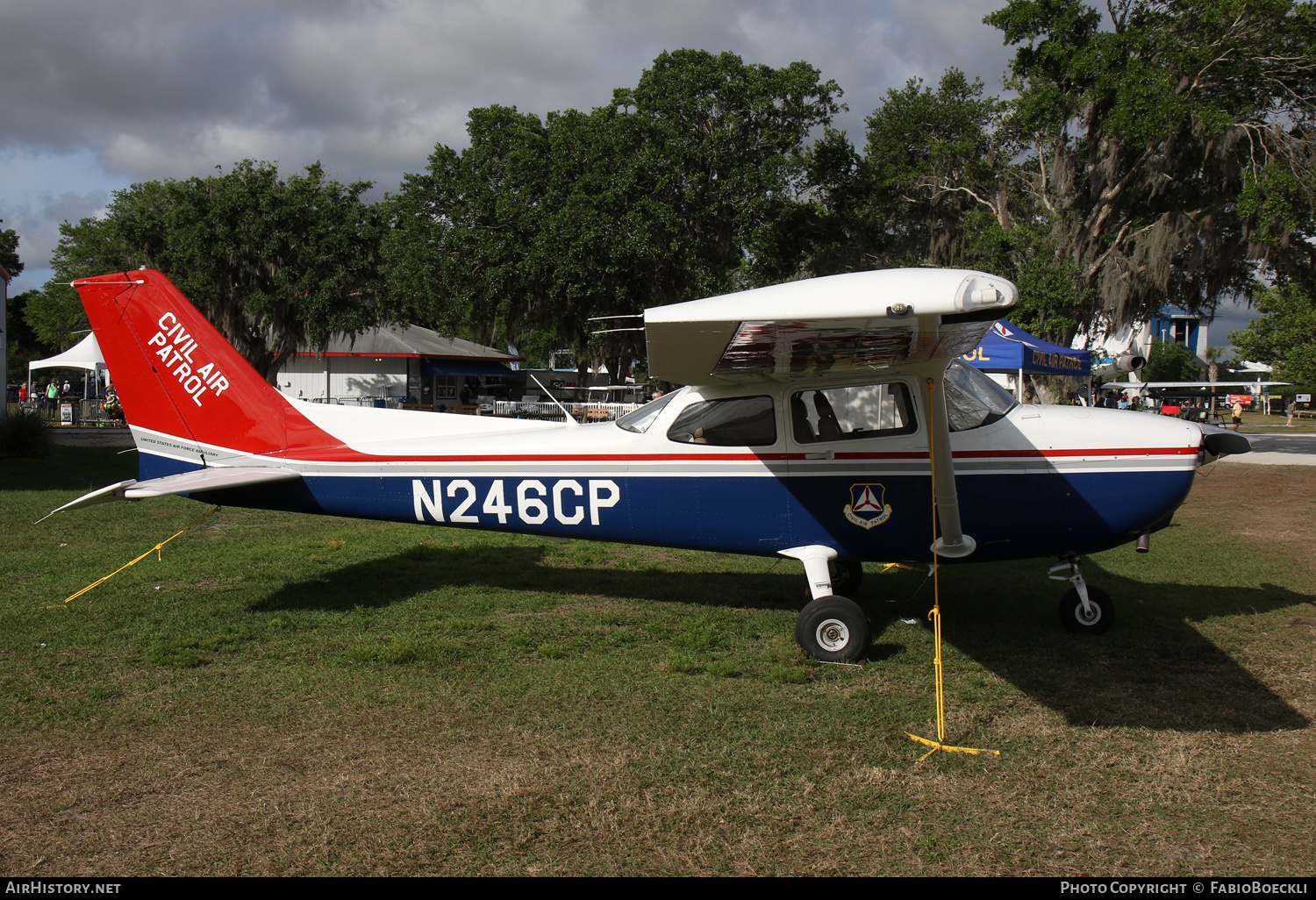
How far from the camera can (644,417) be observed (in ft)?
20.7

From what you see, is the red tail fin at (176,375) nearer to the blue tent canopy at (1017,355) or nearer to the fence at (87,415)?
the blue tent canopy at (1017,355)

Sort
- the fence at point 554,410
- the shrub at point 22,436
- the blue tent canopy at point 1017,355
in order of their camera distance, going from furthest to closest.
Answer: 1. the fence at point 554,410
2. the shrub at point 22,436
3. the blue tent canopy at point 1017,355

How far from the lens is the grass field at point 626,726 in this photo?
3.22 m

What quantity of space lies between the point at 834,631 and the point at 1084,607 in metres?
2.06

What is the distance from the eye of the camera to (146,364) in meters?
6.76

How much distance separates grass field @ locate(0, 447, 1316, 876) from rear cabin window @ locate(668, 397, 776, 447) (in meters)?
1.46

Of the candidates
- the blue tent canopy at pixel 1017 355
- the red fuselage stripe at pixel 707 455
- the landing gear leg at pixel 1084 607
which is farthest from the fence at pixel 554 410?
the landing gear leg at pixel 1084 607

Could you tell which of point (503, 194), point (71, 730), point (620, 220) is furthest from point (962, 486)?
point (503, 194)

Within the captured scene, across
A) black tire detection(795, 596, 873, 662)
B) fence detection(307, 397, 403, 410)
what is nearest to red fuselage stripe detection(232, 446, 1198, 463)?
black tire detection(795, 596, 873, 662)

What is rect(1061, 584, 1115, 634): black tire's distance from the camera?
605cm

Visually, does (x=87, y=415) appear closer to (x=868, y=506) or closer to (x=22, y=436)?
(x=22, y=436)

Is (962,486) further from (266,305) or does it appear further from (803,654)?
(266,305)

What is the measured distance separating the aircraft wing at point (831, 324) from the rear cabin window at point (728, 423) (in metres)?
0.49

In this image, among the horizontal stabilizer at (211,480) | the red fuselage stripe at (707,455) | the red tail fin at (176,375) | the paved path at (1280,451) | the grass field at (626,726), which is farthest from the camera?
the paved path at (1280,451)
